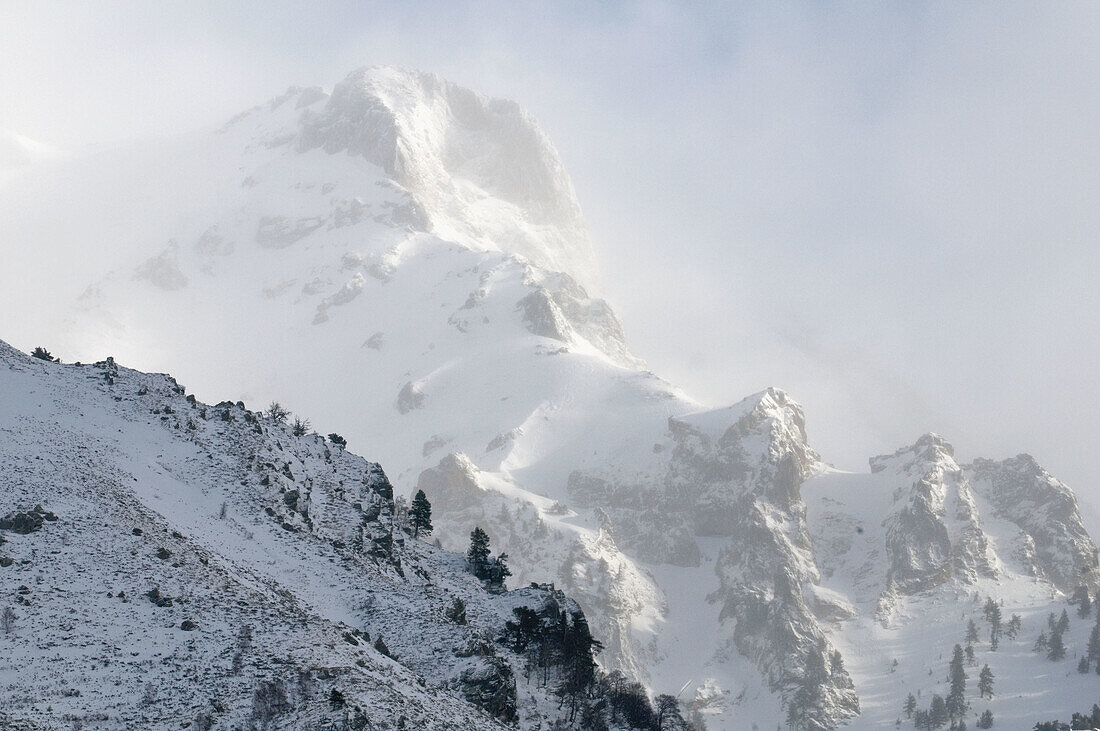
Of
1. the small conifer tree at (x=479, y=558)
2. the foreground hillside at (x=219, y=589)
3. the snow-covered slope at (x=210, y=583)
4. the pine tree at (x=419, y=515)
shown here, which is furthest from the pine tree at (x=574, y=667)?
the pine tree at (x=419, y=515)

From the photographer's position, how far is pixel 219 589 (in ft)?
242

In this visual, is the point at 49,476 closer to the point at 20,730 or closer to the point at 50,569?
the point at 50,569

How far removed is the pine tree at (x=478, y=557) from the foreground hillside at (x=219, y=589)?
11.1ft

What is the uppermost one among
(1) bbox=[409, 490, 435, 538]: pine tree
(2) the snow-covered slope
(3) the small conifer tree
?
(1) bbox=[409, 490, 435, 538]: pine tree

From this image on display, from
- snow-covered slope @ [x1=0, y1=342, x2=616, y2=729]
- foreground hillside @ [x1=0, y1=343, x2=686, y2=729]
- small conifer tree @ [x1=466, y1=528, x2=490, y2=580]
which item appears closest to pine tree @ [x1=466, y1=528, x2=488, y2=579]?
small conifer tree @ [x1=466, y1=528, x2=490, y2=580]

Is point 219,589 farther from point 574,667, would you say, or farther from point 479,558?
point 479,558

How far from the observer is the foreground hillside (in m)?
60.8

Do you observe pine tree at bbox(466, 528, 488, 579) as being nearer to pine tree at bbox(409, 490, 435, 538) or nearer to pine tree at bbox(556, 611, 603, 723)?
pine tree at bbox(409, 490, 435, 538)

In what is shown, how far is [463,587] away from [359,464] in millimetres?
20445

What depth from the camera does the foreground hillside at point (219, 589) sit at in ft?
199

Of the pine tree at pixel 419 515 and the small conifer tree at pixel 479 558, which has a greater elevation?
the pine tree at pixel 419 515

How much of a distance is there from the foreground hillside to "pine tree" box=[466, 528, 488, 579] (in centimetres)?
338

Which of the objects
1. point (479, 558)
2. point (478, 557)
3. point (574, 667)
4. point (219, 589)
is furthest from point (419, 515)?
point (219, 589)

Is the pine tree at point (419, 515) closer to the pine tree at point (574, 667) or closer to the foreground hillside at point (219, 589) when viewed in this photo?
the foreground hillside at point (219, 589)
